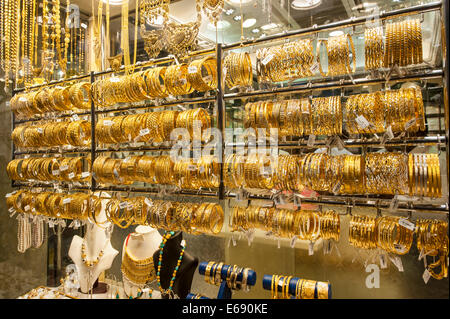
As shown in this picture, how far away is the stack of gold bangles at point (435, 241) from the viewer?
1354 mm

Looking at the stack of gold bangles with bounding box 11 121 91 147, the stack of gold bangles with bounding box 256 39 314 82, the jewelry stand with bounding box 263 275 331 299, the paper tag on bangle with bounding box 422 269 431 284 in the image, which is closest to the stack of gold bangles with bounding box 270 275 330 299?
the jewelry stand with bounding box 263 275 331 299

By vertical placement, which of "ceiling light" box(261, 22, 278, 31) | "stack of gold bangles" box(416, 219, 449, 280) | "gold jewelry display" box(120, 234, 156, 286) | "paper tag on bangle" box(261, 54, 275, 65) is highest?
"ceiling light" box(261, 22, 278, 31)

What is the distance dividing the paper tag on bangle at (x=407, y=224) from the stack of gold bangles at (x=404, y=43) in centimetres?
72

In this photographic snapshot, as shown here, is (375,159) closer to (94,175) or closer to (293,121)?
(293,121)

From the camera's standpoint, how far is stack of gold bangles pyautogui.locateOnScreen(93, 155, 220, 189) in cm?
183

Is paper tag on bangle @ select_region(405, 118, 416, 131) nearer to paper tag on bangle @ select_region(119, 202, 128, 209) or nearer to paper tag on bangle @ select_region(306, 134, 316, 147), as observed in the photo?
paper tag on bangle @ select_region(306, 134, 316, 147)

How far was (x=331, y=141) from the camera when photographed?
1595mm

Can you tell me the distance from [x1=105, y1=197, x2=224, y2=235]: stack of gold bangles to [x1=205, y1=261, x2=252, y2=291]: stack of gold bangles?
0.74 ft

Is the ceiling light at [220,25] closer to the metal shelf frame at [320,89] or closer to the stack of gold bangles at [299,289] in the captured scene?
the metal shelf frame at [320,89]

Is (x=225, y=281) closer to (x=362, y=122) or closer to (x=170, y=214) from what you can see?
(x=170, y=214)

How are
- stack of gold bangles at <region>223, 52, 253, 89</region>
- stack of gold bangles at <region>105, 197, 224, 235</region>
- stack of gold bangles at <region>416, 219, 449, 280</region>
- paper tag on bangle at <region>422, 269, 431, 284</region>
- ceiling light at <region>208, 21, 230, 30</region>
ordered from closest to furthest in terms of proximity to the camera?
stack of gold bangles at <region>416, 219, 449, 280</region> → paper tag on bangle at <region>422, 269, 431, 284</region> → stack of gold bangles at <region>223, 52, 253, 89</region> → stack of gold bangles at <region>105, 197, 224, 235</region> → ceiling light at <region>208, 21, 230, 30</region>

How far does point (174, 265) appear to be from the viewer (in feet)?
6.45

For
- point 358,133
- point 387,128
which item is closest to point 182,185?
point 358,133
